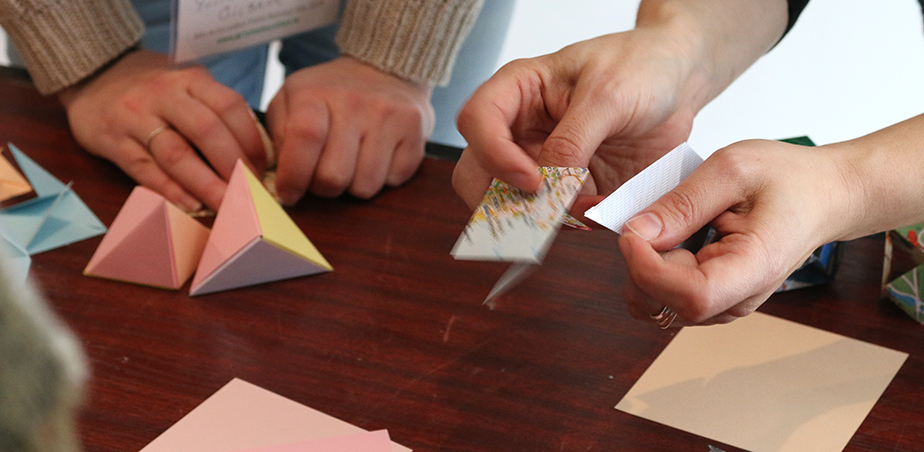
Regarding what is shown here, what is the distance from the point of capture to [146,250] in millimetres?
683

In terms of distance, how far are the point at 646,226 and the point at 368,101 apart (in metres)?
0.51

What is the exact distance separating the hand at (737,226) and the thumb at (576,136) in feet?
0.33

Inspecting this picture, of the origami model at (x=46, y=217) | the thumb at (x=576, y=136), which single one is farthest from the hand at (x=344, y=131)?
the thumb at (x=576, y=136)

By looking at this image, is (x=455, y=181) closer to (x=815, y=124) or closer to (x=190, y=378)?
(x=190, y=378)

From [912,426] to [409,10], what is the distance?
733mm

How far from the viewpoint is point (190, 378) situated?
0.57 meters

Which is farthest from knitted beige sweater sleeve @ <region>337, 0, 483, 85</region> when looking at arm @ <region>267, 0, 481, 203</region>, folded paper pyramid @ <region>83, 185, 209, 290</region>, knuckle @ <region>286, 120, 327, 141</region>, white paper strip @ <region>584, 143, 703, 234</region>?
white paper strip @ <region>584, 143, 703, 234</region>

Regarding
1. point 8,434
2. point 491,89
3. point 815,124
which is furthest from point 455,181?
point 815,124

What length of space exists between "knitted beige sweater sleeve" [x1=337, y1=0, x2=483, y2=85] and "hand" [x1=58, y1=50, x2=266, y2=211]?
0.20 m

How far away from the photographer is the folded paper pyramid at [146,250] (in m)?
0.68

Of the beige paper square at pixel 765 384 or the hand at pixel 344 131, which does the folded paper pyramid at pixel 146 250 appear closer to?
the hand at pixel 344 131

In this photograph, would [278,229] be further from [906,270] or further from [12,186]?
[906,270]

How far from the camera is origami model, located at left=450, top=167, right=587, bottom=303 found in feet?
1.74

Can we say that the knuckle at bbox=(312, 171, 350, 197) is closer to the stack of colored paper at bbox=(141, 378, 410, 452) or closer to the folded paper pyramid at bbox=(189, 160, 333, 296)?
the folded paper pyramid at bbox=(189, 160, 333, 296)
